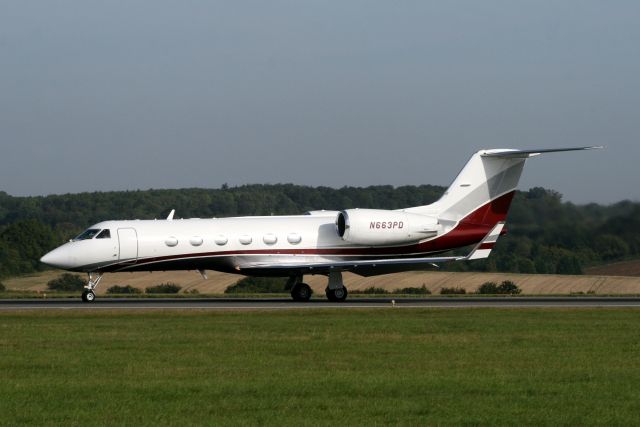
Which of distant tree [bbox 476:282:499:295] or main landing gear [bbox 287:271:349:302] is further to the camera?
distant tree [bbox 476:282:499:295]

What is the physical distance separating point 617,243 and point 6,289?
33478mm

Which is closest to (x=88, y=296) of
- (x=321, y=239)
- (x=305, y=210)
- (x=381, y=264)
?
(x=321, y=239)

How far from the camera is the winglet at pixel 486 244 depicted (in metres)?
37.4

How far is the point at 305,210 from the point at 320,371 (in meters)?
83.8

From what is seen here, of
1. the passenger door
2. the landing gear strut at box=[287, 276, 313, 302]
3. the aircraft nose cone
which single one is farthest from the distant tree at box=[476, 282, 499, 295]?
the aircraft nose cone

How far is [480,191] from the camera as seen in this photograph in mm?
40844

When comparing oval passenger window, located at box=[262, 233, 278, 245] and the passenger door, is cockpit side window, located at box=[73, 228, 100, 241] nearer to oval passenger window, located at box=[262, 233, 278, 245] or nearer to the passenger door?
the passenger door

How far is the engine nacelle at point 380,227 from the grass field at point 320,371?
1128 cm

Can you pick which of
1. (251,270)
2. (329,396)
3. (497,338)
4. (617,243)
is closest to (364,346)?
(497,338)

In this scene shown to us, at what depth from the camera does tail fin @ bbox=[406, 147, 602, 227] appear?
40.8 metres

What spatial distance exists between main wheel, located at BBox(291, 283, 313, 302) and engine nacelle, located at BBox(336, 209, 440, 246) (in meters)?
2.38

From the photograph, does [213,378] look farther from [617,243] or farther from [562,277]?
[562,277]

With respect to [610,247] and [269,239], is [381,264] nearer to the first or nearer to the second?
[269,239]

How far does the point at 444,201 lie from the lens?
40844 millimetres
